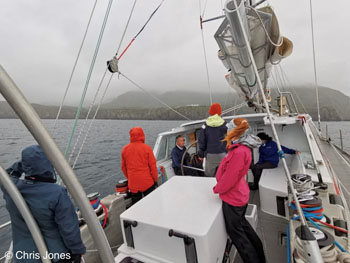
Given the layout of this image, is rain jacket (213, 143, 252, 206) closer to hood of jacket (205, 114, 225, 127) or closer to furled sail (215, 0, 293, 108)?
furled sail (215, 0, 293, 108)

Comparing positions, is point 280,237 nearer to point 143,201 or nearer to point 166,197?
point 166,197

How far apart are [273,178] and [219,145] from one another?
98cm

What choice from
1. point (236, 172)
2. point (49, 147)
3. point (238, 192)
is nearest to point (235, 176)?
point (236, 172)

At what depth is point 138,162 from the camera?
2.59 metres

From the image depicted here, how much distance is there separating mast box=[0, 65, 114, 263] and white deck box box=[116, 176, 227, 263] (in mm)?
830

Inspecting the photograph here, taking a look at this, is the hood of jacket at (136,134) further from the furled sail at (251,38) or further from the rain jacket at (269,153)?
the rain jacket at (269,153)

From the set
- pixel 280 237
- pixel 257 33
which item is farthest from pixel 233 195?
pixel 257 33

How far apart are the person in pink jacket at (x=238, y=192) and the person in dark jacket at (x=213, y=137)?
4.69 ft

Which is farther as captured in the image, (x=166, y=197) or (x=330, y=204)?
(x=166, y=197)

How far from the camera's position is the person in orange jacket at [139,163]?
102 inches

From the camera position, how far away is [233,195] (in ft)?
5.23

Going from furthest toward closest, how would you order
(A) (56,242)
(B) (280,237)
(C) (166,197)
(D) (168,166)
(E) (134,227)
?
(D) (168,166), (B) (280,237), (C) (166,197), (E) (134,227), (A) (56,242)

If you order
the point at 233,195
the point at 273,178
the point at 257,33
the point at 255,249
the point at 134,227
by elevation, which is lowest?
the point at 255,249

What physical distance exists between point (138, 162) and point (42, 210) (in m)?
1.42
